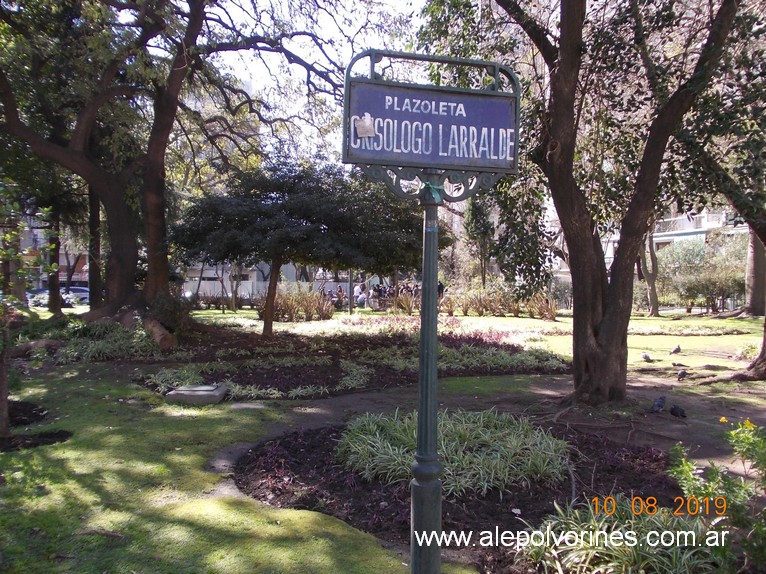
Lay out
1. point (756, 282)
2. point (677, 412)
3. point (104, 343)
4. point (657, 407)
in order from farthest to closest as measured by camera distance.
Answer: point (756, 282) < point (104, 343) < point (657, 407) < point (677, 412)

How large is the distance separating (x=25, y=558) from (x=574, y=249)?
6.41 metres

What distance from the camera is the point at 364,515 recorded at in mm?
4234

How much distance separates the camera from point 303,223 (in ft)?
38.1

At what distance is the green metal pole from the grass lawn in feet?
2.08

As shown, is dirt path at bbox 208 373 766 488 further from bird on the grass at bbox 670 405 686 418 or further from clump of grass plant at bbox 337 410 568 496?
clump of grass plant at bbox 337 410 568 496

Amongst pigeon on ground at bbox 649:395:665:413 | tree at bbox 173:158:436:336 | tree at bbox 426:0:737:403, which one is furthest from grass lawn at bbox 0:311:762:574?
pigeon on ground at bbox 649:395:665:413

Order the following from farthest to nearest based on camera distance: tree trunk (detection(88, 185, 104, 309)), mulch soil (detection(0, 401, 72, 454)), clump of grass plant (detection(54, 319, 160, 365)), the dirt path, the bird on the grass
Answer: tree trunk (detection(88, 185, 104, 309)), clump of grass plant (detection(54, 319, 160, 365)), the bird on the grass, the dirt path, mulch soil (detection(0, 401, 72, 454))

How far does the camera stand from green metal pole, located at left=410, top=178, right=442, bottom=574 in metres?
2.90

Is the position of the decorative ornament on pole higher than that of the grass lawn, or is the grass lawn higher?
the decorative ornament on pole

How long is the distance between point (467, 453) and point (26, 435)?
468 centimetres

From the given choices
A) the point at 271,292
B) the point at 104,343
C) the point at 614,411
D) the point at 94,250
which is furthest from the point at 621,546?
the point at 94,250

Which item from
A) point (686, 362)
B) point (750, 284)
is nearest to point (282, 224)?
point (686, 362)

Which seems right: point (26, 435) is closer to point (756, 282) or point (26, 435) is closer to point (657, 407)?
point (657, 407)
